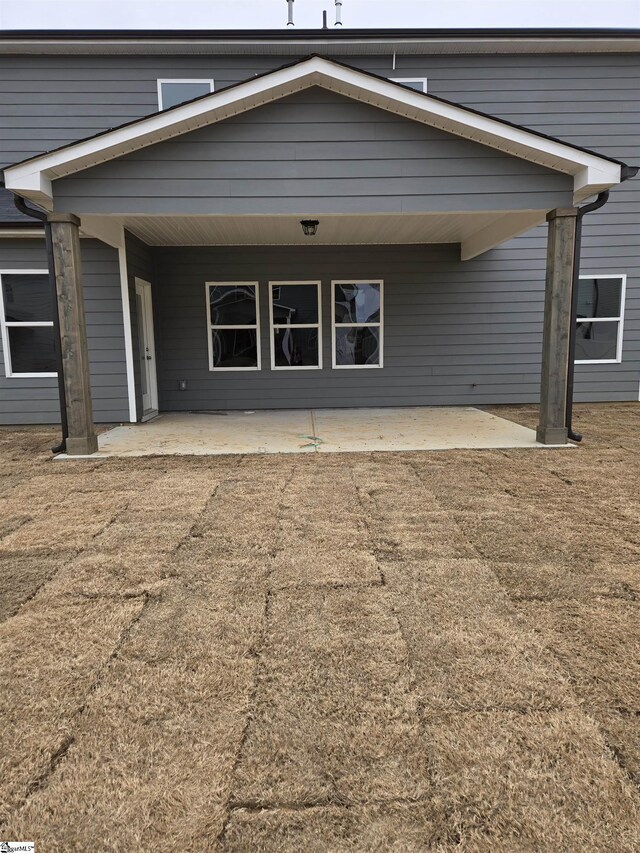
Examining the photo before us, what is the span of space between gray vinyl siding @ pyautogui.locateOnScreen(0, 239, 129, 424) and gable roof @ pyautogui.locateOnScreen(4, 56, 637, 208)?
2.24 m

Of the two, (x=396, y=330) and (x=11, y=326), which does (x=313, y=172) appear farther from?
(x=11, y=326)

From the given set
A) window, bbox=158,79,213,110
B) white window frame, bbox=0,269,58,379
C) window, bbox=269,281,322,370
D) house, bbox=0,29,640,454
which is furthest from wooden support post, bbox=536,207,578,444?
white window frame, bbox=0,269,58,379

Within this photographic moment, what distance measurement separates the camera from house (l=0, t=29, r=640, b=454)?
579 cm

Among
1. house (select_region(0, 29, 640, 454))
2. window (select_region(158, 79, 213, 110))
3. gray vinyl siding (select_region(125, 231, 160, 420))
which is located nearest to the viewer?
house (select_region(0, 29, 640, 454))

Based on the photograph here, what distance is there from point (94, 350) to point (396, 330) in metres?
4.96

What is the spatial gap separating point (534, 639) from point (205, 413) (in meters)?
7.43

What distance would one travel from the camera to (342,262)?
9.02m

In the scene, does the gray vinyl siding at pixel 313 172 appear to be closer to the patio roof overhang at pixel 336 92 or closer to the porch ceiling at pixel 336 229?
the patio roof overhang at pixel 336 92

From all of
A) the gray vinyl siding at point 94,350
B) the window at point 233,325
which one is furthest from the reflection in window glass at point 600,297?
the gray vinyl siding at point 94,350

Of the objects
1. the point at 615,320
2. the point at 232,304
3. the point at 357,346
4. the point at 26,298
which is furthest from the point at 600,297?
the point at 26,298

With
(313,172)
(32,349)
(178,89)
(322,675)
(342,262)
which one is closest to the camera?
(322,675)

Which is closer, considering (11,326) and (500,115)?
(11,326)

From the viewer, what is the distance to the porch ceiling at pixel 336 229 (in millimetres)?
6879

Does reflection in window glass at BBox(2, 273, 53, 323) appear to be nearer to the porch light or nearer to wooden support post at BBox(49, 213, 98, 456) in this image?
wooden support post at BBox(49, 213, 98, 456)
